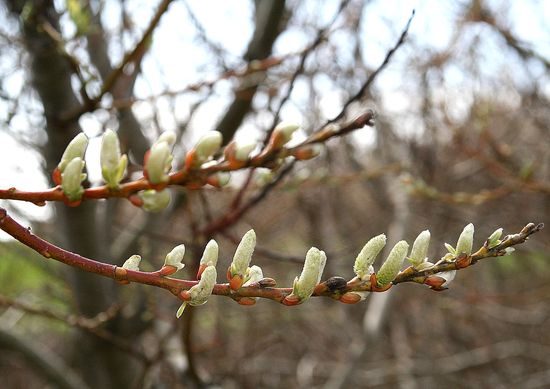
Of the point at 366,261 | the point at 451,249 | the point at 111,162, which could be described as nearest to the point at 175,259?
the point at 111,162

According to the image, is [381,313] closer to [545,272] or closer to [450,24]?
[450,24]

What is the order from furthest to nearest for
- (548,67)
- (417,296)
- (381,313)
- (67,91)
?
(417,296) → (381,313) → (548,67) → (67,91)

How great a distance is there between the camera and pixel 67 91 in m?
2.08

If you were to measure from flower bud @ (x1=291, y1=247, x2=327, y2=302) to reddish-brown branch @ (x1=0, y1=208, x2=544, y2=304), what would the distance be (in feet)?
0.04

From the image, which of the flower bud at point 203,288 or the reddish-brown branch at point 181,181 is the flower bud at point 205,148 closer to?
the reddish-brown branch at point 181,181

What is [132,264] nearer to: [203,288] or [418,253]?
[203,288]

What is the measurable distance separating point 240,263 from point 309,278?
90 mm

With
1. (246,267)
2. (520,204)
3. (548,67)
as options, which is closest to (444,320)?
(520,204)

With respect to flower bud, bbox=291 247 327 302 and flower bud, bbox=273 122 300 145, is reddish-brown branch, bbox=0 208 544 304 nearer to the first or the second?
flower bud, bbox=291 247 327 302

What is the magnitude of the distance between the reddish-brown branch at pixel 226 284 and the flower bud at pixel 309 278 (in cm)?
1

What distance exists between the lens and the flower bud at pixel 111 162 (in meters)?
0.73

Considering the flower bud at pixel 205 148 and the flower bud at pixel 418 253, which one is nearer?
the flower bud at pixel 205 148

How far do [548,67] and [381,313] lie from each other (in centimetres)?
169

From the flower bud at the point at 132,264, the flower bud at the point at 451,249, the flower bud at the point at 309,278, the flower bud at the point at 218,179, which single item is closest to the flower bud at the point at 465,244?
the flower bud at the point at 451,249
